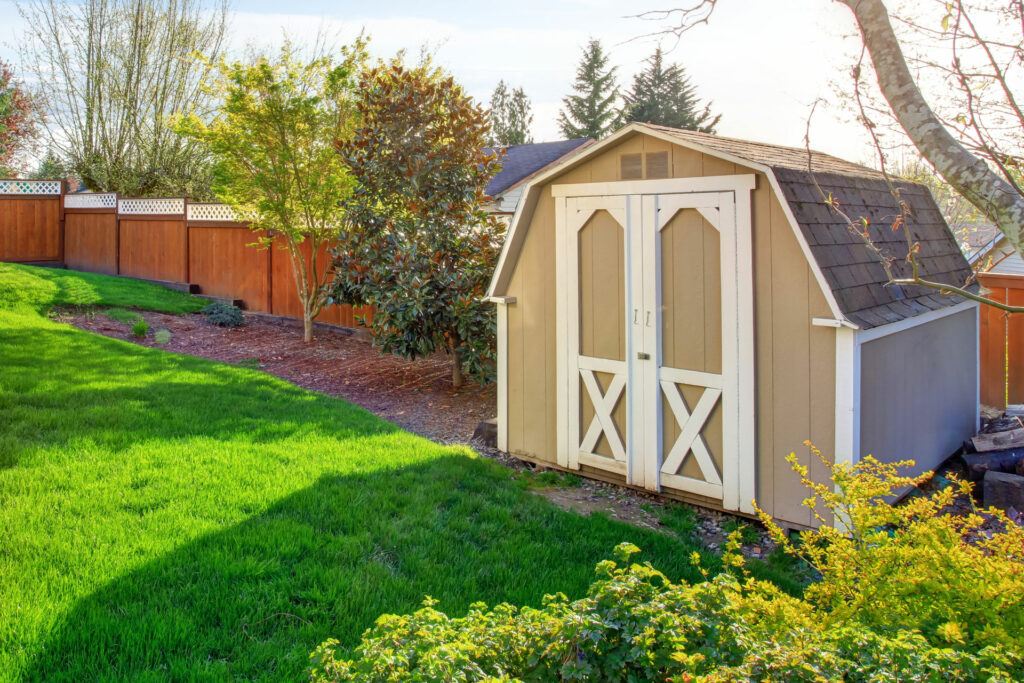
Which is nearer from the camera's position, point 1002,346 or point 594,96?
point 1002,346

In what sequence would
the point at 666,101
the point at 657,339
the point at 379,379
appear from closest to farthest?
the point at 657,339, the point at 379,379, the point at 666,101

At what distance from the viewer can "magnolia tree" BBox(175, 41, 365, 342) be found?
36.7 feet

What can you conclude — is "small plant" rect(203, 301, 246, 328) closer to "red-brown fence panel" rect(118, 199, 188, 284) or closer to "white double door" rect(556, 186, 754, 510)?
"red-brown fence panel" rect(118, 199, 188, 284)

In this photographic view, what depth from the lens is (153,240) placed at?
17.5 metres

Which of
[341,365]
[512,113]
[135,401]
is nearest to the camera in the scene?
[135,401]

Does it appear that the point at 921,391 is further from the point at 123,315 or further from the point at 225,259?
the point at 225,259

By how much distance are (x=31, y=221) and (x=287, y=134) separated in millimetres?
12202

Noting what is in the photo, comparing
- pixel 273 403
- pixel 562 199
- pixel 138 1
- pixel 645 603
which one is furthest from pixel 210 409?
pixel 138 1

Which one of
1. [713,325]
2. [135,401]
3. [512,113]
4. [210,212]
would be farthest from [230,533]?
[512,113]

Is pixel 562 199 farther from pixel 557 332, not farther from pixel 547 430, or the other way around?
pixel 547 430

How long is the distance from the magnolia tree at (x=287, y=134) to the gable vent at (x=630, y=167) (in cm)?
621

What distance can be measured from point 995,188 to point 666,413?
3130mm

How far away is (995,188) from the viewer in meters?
2.74

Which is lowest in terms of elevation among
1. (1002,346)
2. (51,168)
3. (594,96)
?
(1002,346)
